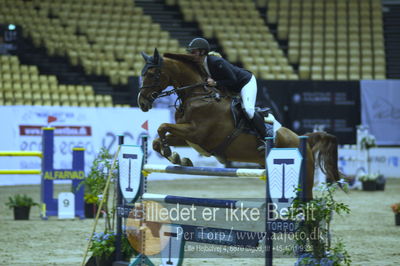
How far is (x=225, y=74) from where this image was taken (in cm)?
567

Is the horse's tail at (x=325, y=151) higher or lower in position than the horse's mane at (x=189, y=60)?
lower

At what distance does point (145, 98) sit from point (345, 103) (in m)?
12.6

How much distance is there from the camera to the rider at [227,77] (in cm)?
565

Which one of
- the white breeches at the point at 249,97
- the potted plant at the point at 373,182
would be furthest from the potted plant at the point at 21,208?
the potted plant at the point at 373,182

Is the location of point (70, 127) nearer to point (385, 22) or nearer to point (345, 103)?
point (345, 103)

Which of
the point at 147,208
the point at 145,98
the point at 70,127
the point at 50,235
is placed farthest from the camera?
the point at 70,127

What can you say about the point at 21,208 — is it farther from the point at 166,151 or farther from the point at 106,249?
the point at 166,151

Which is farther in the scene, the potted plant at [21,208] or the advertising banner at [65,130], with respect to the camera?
the advertising banner at [65,130]

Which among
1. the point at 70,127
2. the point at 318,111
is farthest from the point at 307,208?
the point at 318,111

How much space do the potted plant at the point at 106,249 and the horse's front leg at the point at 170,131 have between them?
78 cm

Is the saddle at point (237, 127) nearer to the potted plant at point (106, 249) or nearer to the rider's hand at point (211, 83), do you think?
the rider's hand at point (211, 83)

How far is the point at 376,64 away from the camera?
63.6 ft

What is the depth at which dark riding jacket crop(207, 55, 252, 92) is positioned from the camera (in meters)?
5.64

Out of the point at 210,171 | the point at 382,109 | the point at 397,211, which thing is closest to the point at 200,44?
the point at 210,171
